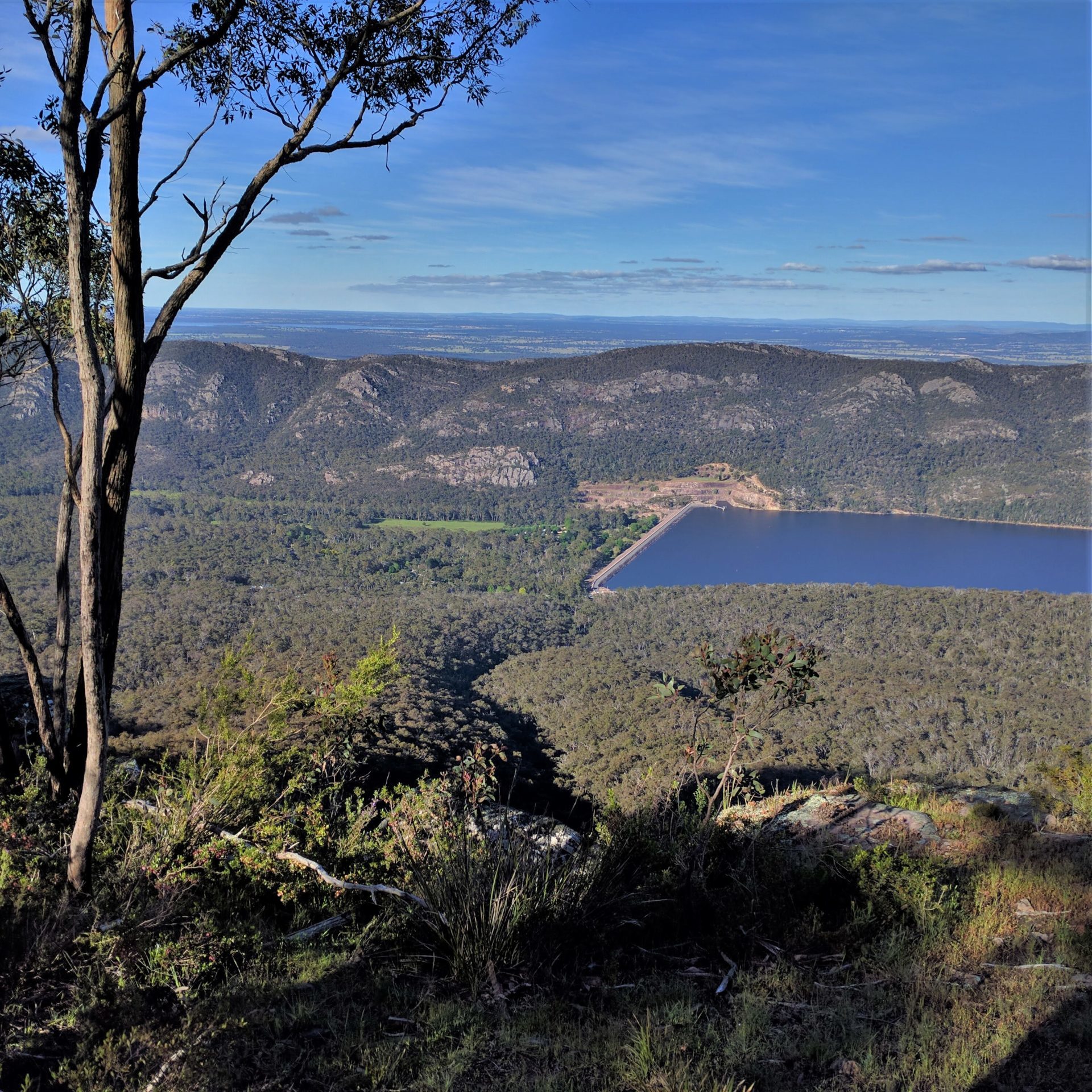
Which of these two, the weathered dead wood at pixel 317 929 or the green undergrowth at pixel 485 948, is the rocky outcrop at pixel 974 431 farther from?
the weathered dead wood at pixel 317 929

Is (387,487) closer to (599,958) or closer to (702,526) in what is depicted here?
(702,526)

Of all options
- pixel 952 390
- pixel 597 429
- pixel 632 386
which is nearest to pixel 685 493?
pixel 597 429

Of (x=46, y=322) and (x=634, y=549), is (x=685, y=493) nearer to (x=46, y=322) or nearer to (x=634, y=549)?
(x=634, y=549)

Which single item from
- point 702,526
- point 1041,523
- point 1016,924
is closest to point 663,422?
point 702,526

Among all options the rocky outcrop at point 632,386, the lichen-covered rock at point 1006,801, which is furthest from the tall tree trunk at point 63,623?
the rocky outcrop at point 632,386

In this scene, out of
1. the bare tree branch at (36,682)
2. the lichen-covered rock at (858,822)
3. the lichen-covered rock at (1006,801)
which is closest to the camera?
the bare tree branch at (36,682)

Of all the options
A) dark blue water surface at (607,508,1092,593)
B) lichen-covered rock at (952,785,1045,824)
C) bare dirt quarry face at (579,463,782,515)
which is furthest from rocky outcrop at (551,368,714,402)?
lichen-covered rock at (952,785,1045,824)
